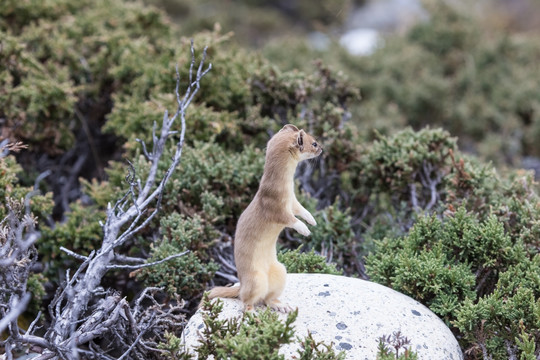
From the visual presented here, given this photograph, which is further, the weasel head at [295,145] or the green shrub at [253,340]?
the weasel head at [295,145]

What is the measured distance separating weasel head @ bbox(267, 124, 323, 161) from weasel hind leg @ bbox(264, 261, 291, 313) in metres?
0.83

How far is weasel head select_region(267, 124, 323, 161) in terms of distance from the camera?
3.84 m

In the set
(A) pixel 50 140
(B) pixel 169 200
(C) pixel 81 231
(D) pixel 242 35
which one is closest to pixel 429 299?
(B) pixel 169 200

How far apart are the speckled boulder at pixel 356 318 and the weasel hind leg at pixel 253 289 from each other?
0.14m

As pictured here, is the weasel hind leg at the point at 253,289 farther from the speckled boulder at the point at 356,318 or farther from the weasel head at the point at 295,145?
the weasel head at the point at 295,145

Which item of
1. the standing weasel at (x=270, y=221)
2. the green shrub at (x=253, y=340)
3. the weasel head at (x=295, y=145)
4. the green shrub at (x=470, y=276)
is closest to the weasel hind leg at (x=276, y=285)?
the standing weasel at (x=270, y=221)

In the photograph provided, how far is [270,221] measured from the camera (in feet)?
12.6

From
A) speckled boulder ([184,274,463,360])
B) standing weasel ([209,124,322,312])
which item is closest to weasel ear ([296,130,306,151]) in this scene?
standing weasel ([209,124,322,312])

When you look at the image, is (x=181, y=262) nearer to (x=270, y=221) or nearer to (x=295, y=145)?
(x=270, y=221)

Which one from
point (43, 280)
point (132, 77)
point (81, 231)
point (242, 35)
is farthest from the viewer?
point (242, 35)

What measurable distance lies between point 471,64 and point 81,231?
32.9 feet

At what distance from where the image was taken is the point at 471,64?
12336 mm

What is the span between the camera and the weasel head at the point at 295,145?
3.84m

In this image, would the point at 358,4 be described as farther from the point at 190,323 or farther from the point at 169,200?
the point at 190,323
